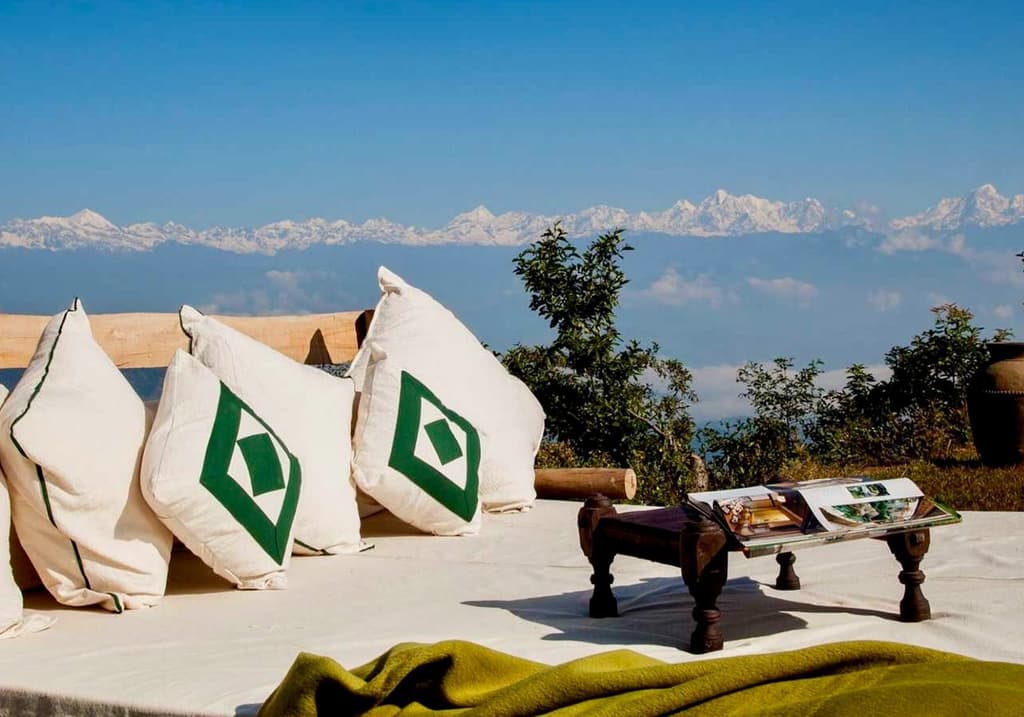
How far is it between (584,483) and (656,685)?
314 cm

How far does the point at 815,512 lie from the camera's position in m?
2.75

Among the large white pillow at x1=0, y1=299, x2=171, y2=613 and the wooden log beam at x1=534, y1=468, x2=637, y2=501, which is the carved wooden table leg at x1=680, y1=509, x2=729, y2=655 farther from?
the wooden log beam at x1=534, y1=468, x2=637, y2=501

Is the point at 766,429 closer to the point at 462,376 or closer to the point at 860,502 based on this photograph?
the point at 462,376

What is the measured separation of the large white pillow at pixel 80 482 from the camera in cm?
307

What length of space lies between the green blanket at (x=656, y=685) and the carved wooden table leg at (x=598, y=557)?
0.88 metres

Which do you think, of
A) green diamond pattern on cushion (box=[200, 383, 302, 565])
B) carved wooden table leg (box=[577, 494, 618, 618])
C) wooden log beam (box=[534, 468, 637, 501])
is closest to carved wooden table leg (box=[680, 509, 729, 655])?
carved wooden table leg (box=[577, 494, 618, 618])

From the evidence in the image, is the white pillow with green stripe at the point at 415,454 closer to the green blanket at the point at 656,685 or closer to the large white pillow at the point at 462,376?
the large white pillow at the point at 462,376

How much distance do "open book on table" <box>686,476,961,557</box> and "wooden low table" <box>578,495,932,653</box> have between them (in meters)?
0.04

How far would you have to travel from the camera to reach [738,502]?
276 cm

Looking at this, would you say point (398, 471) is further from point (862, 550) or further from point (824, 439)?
point (824, 439)

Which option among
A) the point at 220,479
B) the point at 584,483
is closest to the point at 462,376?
the point at 584,483

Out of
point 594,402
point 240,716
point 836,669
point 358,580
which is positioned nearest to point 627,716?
point 836,669

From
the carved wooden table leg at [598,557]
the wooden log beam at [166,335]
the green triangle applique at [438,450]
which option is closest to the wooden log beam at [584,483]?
the green triangle applique at [438,450]

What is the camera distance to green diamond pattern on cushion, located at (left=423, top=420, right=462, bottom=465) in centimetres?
413
